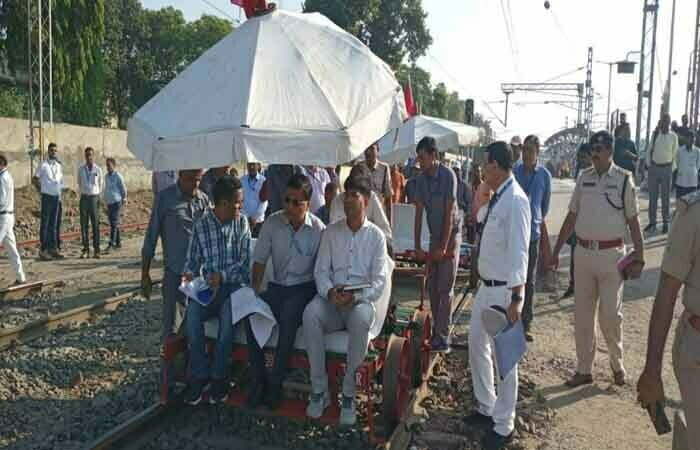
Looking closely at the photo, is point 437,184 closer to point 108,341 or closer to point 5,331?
point 108,341

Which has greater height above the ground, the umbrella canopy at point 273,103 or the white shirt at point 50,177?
the umbrella canopy at point 273,103

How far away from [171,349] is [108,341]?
278 cm

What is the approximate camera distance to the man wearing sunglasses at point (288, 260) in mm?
4758

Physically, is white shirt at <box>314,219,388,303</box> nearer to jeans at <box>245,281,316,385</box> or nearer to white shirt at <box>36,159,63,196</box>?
jeans at <box>245,281,316,385</box>

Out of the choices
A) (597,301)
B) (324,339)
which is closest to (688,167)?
(597,301)

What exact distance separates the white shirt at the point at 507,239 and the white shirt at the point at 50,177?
10508 millimetres

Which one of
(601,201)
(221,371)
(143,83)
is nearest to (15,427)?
(221,371)

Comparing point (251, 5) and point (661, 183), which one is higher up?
point (251, 5)

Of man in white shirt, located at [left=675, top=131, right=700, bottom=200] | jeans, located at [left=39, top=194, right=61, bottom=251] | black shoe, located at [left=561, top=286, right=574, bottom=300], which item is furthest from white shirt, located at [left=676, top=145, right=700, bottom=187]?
jeans, located at [left=39, top=194, right=61, bottom=251]

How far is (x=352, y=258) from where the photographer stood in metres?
4.82

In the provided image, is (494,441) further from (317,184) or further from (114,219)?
(114,219)

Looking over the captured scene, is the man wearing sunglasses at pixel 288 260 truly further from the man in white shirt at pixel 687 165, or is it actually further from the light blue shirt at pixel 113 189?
the man in white shirt at pixel 687 165

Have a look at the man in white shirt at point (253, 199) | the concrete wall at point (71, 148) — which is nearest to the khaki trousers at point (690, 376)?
the man in white shirt at point (253, 199)

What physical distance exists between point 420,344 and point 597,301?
6.29ft
